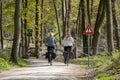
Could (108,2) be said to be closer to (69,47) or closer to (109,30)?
(109,30)

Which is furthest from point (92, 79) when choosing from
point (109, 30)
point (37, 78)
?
point (109, 30)

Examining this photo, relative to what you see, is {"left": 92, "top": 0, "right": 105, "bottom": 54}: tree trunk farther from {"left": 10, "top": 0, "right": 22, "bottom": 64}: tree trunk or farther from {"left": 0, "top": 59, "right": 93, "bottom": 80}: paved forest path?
{"left": 0, "top": 59, "right": 93, "bottom": 80}: paved forest path

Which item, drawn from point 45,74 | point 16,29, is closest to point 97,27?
point 16,29

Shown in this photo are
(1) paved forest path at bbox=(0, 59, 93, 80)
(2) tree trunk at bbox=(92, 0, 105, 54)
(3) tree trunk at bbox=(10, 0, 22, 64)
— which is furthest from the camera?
(2) tree trunk at bbox=(92, 0, 105, 54)

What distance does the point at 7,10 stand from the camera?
4109cm

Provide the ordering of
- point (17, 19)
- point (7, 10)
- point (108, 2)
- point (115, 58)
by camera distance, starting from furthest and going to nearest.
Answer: point (7, 10), point (17, 19), point (108, 2), point (115, 58)

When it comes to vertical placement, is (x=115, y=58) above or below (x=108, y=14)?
below

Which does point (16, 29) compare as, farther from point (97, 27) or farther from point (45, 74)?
point (97, 27)

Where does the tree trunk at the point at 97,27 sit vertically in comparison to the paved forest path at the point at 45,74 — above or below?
above

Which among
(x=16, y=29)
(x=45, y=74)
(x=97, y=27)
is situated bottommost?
(x=45, y=74)

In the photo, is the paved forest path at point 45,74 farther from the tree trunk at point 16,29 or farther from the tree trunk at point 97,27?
the tree trunk at point 97,27

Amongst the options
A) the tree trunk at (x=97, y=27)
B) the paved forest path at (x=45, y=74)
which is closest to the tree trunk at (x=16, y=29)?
the paved forest path at (x=45, y=74)

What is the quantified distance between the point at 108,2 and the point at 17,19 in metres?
5.99

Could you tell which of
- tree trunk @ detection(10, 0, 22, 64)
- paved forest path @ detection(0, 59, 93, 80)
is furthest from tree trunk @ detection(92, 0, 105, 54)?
paved forest path @ detection(0, 59, 93, 80)
